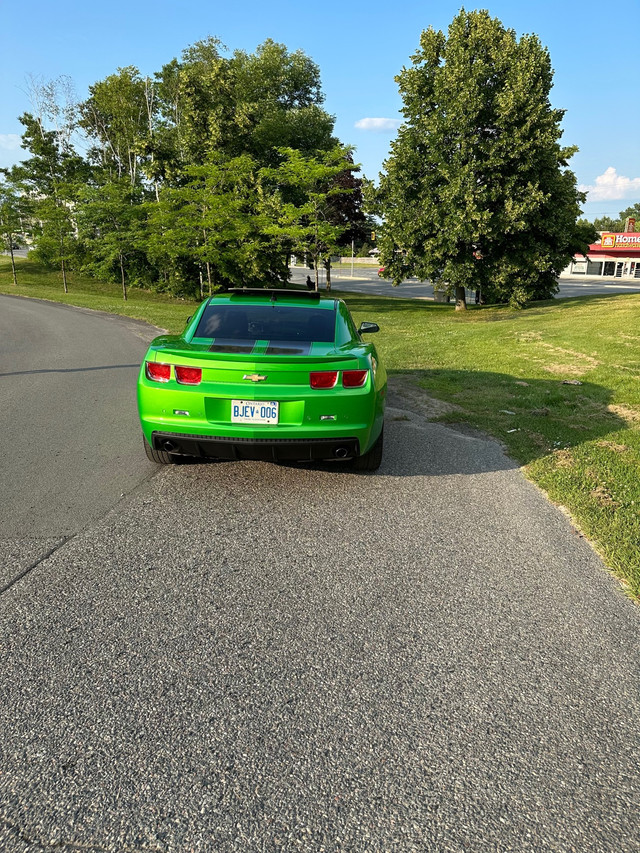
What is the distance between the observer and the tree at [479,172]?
2653 centimetres

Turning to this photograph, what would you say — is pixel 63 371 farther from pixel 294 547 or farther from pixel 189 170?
pixel 189 170

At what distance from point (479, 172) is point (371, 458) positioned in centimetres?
2626

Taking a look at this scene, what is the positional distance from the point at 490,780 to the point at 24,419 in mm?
6572

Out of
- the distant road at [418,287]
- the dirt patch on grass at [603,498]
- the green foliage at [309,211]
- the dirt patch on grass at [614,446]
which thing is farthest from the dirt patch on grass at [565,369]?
the distant road at [418,287]

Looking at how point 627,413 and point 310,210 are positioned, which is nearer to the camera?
point 627,413

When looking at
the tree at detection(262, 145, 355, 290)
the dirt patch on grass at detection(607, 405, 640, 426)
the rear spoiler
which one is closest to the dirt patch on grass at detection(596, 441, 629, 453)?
the dirt patch on grass at detection(607, 405, 640, 426)

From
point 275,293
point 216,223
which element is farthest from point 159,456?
point 216,223

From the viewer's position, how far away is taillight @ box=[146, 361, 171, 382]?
462 cm

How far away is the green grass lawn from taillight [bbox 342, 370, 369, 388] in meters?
1.82

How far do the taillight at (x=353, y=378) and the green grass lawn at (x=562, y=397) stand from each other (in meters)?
1.82

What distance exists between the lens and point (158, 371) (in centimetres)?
467

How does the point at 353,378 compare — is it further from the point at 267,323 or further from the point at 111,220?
the point at 111,220

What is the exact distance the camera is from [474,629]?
292cm

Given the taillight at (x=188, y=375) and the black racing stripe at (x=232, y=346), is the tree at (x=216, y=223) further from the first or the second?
the taillight at (x=188, y=375)
